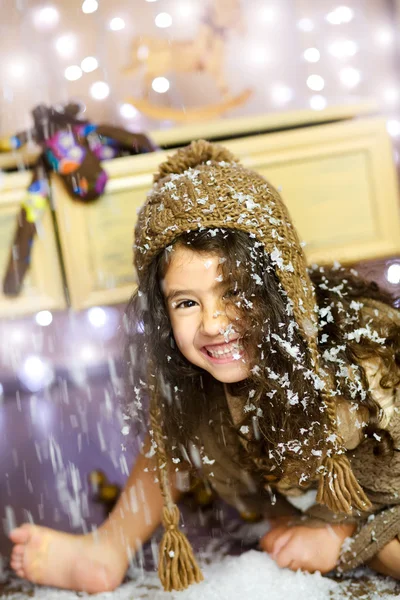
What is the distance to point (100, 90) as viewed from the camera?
1971mm

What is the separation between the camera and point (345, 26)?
6.68 feet

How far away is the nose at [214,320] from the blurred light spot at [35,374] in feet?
2.26

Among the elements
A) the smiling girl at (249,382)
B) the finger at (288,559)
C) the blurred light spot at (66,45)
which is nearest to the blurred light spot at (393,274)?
the smiling girl at (249,382)

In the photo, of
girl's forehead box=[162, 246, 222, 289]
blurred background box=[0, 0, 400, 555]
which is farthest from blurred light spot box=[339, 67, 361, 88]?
girl's forehead box=[162, 246, 222, 289]

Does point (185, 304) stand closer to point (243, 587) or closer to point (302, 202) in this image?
point (243, 587)

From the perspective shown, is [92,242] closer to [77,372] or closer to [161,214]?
[77,372]

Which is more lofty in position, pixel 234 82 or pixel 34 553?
pixel 234 82

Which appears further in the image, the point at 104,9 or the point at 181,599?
the point at 104,9

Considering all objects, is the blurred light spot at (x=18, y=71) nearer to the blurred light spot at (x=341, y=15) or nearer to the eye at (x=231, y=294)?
the blurred light spot at (x=341, y=15)

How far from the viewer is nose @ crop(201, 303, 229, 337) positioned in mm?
939

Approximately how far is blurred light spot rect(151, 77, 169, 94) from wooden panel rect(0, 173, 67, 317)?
2.15 feet

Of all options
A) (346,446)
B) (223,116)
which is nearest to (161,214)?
(346,446)

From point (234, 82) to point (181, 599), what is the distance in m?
1.55

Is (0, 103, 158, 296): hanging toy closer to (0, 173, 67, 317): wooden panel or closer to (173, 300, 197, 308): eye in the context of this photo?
(0, 173, 67, 317): wooden panel
